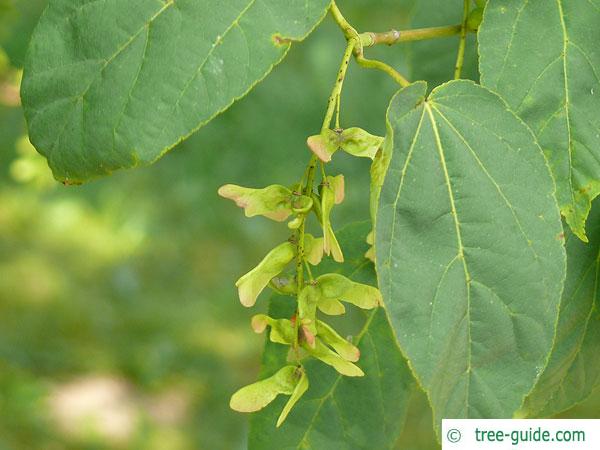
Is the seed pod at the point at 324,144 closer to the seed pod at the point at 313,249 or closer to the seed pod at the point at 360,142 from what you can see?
the seed pod at the point at 360,142

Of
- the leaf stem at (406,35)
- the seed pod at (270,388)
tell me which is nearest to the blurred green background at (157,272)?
the leaf stem at (406,35)

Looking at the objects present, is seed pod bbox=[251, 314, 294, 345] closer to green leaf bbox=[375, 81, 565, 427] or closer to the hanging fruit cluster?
the hanging fruit cluster

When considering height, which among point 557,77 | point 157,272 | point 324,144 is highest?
point 157,272

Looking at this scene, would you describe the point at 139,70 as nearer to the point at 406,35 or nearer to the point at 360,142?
the point at 360,142

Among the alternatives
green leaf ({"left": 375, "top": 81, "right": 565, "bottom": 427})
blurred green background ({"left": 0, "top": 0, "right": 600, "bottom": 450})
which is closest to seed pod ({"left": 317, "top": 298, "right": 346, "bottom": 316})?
green leaf ({"left": 375, "top": 81, "right": 565, "bottom": 427})

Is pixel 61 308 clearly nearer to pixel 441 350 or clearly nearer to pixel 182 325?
pixel 182 325

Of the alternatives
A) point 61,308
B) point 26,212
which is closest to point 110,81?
point 61,308

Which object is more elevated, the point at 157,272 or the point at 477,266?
the point at 157,272

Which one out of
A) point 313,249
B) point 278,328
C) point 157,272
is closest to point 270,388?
point 278,328
